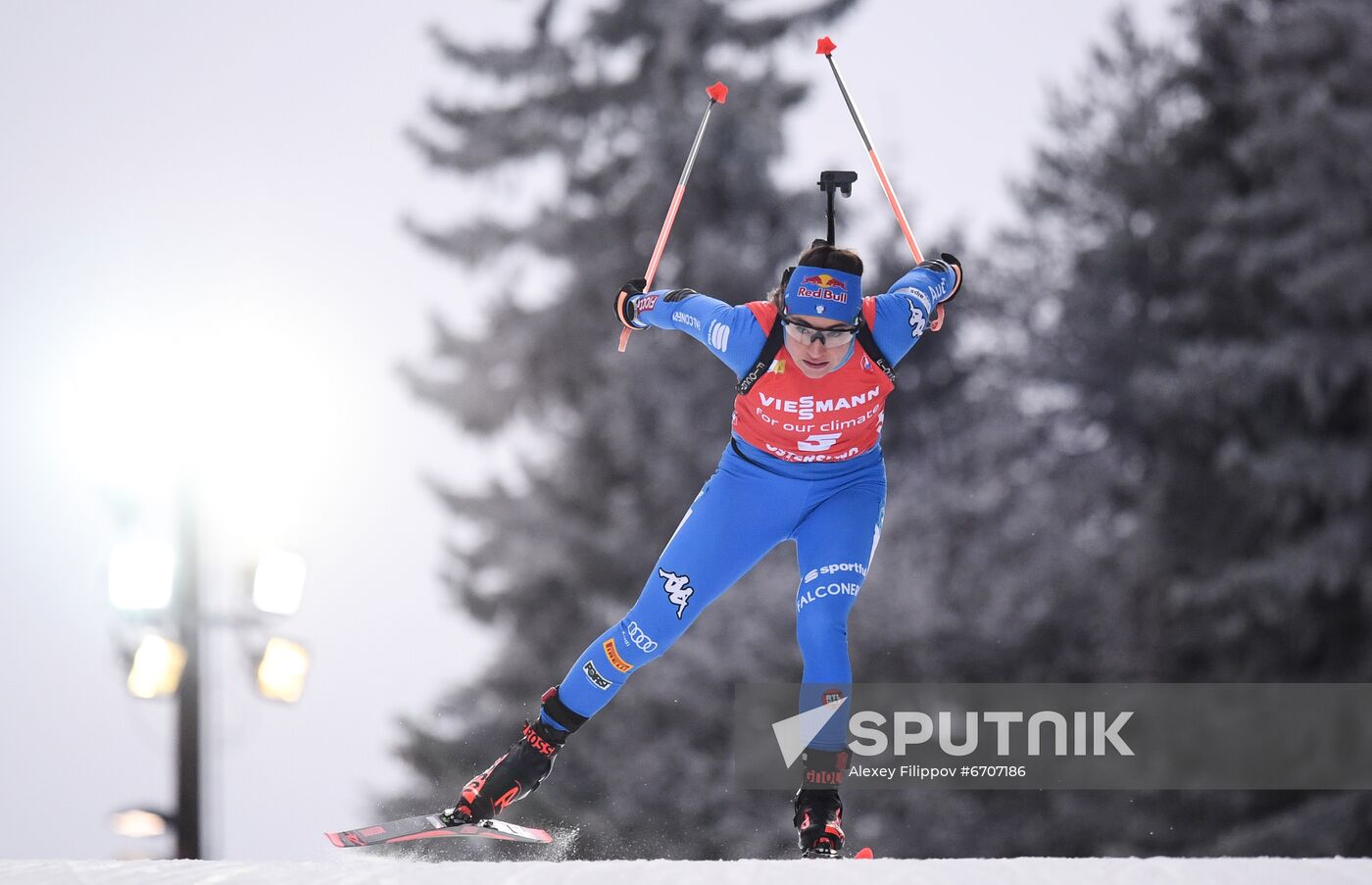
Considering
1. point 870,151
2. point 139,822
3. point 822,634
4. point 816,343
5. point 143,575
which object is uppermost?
point 143,575

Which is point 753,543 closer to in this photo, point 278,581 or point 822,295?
point 822,295

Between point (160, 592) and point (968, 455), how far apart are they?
9475 mm

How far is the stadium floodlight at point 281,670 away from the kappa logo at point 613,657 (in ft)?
14.4

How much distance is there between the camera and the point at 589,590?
44.4 ft

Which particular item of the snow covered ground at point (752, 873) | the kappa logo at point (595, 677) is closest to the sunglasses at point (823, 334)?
the kappa logo at point (595, 677)

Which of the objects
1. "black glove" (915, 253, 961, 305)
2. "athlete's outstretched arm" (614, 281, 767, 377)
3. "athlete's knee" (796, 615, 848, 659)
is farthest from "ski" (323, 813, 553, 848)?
"black glove" (915, 253, 961, 305)

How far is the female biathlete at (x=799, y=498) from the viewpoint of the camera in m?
3.67

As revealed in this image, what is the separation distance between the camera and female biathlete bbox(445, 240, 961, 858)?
12.0ft

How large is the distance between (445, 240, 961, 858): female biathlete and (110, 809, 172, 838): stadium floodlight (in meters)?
4.02

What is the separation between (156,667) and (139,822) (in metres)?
0.80

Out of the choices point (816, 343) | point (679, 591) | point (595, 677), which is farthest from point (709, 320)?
point (595, 677)

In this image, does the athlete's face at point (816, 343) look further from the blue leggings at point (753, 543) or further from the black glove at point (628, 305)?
the black glove at point (628, 305)

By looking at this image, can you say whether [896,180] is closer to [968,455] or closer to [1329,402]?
[968,455]

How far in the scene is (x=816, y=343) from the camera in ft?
12.1
